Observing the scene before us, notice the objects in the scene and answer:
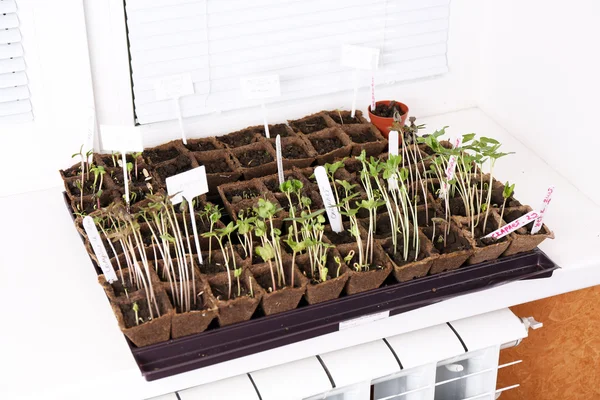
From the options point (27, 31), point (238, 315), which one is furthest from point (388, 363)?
point (27, 31)

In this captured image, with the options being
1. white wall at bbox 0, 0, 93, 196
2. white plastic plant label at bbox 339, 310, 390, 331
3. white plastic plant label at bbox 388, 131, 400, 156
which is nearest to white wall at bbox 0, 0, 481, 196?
white wall at bbox 0, 0, 93, 196

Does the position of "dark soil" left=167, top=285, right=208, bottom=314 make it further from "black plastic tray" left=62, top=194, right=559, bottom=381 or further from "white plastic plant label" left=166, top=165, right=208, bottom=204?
"white plastic plant label" left=166, top=165, right=208, bottom=204

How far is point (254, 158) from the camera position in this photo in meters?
2.40

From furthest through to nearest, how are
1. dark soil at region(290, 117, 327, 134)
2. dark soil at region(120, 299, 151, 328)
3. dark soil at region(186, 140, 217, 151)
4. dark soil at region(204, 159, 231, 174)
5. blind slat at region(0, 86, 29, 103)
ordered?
dark soil at region(290, 117, 327, 134), dark soil at region(186, 140, 217, 151), dark soil at region(204, 159, 231, 174), blind slat at region(0, 86, 29, 103), dark soil at region(120, 299, 151, 328)

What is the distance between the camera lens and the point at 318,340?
1984 millimetres

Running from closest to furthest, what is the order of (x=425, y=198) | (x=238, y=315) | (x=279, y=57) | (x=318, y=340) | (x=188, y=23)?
(x=238, y=315) → (x=318, y=340) → (x=425, y=198) → (x=188, y=23) → (x=279, y=57)

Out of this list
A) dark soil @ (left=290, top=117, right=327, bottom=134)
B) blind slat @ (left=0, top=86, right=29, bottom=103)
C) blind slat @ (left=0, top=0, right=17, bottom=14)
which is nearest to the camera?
blind slat @ (left=0, top=0, right=17, bottom=14)

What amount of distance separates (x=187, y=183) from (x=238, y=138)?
583mm

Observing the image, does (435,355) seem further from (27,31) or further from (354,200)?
(27,31)

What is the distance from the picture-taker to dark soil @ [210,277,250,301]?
187 centimetres

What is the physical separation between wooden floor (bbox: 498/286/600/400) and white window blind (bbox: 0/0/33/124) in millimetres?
1572

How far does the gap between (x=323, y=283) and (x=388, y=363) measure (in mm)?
307

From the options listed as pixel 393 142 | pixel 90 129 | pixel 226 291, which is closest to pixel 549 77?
pixel 393 142

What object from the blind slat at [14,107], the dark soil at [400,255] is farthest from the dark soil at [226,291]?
the blind slat at [14,107]
